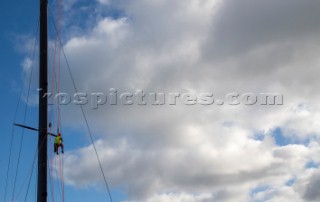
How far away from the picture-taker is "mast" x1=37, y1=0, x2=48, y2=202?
16875 millimetres

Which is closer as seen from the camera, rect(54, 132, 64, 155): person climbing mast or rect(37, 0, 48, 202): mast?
rect(37, 0, 48, 202): mast

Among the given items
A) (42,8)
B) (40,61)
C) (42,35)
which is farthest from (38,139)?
(42,8)

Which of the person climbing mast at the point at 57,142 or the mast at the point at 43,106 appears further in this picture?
the person climbing mast at the point at 57,142

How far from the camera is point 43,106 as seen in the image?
1755 cm

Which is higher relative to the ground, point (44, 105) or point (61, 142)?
point (44, 105)

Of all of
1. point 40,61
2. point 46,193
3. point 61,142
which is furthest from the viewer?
point 61,142

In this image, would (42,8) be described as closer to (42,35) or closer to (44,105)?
(42,35)

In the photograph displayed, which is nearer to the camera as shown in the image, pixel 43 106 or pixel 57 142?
pixel 43 106

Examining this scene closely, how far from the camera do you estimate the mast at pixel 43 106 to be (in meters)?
16.9

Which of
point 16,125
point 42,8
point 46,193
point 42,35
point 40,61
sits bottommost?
point 46,193

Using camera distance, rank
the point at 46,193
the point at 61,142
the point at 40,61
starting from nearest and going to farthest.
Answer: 1. the point at 46,193
2. the point at 40,61
3. the point at 61,142

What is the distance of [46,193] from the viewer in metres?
16.8

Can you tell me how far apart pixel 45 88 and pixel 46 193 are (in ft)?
13.3

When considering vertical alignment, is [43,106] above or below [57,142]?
→ above
